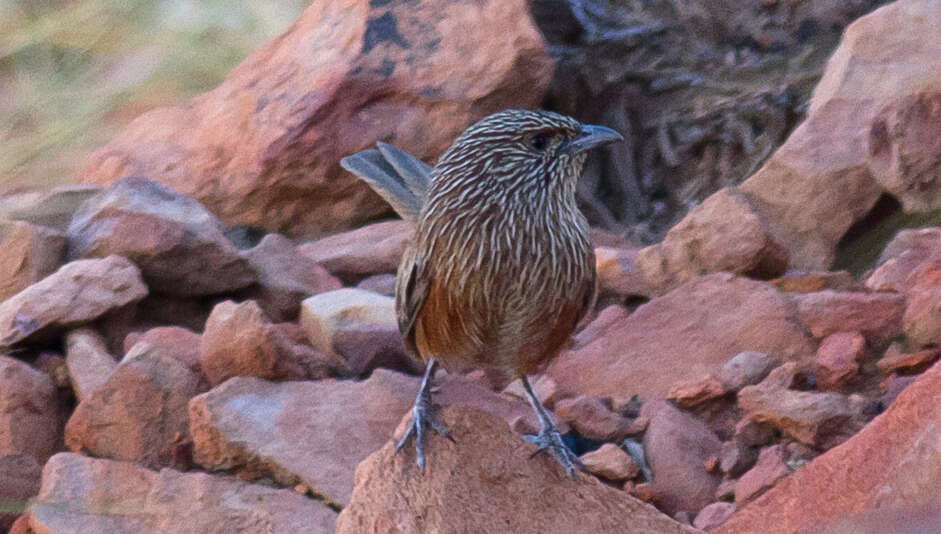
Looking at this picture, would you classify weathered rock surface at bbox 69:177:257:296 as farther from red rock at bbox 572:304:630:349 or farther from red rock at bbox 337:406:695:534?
red rock at bbox 337:406:695:534

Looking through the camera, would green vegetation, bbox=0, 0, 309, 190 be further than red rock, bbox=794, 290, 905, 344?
Yes

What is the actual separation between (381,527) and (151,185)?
2678 millimetres

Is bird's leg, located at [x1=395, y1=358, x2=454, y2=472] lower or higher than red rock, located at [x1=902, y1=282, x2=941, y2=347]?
higher

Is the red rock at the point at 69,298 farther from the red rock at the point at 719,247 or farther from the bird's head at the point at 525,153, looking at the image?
the red rock at the point at 719,247

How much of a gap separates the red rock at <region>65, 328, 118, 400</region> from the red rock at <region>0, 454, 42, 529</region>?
32cm

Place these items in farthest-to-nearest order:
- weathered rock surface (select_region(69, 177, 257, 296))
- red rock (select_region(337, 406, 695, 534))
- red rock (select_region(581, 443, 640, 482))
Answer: weathered rock surface (select_region(69, 177, 257, 296)), red rock (select_region(581, 443, 640, 482)), red rock (select_region(337, 406, 695, 534))

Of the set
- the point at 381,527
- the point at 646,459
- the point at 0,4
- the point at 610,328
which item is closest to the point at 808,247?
the point at 610,328

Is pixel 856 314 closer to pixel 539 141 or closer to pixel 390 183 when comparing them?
pixel 539 141

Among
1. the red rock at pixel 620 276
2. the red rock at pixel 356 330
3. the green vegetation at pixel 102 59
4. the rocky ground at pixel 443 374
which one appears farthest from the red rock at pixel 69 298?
the green vegetation at pixel 102 59

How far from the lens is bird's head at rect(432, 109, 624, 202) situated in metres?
3.85

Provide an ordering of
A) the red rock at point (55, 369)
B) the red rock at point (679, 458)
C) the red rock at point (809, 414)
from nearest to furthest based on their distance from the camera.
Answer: the red rock at point (809, 414) → the red rock at point (679, 458) → the red rock at point (55, 369)

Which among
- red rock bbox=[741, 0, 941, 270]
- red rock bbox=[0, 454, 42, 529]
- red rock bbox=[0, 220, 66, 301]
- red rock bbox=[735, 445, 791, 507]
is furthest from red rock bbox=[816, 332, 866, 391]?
red rock bbox=[0, 220, 66, 301]

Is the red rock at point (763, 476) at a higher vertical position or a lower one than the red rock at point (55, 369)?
lower

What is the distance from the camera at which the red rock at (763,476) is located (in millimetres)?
3377
